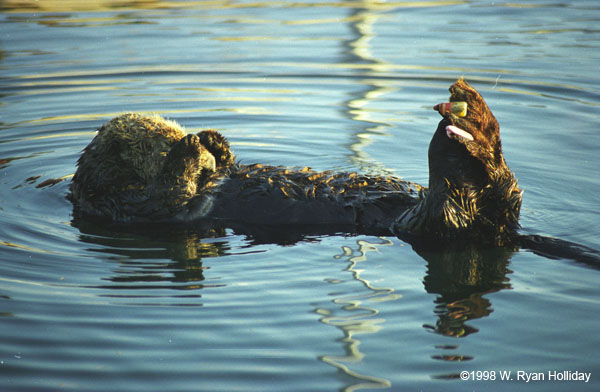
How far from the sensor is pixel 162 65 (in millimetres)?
7648

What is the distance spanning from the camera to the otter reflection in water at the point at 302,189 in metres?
3.10

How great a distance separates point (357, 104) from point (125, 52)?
328 cm

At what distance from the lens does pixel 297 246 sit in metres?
3.46

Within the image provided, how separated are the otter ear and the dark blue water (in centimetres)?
50

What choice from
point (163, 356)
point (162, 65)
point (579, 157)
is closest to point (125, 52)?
point (162, 65)

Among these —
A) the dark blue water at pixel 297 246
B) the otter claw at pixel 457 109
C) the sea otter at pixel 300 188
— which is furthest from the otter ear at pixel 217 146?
the otter claw at pixel 457 109

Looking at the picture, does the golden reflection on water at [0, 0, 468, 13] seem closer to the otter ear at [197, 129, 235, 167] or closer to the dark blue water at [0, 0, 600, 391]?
the dark blue water at [0, 0, 600, 391]

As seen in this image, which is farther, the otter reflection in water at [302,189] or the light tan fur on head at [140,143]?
the light tan fur on head at [140,143]

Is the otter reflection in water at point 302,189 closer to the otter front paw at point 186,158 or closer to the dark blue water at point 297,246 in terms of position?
the otter front paw at point 186,158

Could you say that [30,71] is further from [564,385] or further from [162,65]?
[564,385]

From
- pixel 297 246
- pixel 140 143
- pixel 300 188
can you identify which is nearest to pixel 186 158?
pixel 140 143

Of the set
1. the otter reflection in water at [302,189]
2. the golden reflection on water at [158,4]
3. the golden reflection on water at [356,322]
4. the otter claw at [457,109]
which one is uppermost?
the golden reflection on water at [158,4]

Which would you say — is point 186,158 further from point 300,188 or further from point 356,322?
point 356,322

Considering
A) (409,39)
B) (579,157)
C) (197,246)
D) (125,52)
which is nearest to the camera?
(197,246)
